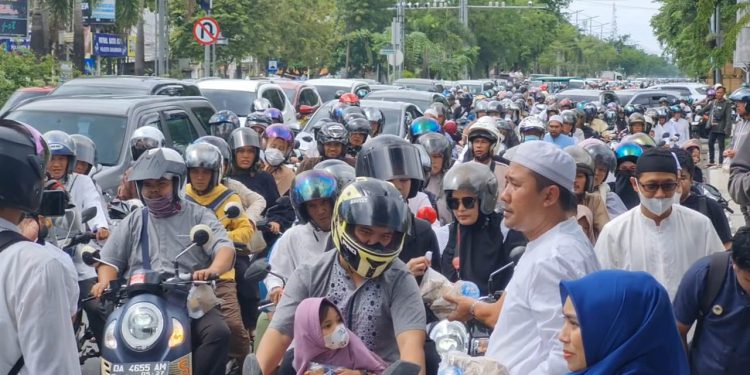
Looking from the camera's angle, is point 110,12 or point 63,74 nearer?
point 63,74

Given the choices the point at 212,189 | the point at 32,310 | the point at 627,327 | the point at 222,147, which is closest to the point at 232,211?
the point at 212,189

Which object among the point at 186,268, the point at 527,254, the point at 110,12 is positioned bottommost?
the point at 186,268

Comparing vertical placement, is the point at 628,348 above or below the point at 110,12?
below

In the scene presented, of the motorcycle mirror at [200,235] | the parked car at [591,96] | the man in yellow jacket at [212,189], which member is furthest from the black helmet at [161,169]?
the parked car at [591,96]

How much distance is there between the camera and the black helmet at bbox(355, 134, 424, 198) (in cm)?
762

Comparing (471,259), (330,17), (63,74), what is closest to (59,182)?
(471,259)

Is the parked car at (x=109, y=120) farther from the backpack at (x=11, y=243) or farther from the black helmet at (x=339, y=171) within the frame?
the backpack at (x=11, y=243)

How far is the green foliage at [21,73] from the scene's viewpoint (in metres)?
26.5

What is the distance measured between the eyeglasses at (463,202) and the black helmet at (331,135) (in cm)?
402

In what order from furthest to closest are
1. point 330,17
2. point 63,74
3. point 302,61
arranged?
point 330,17 → point 302,61 → point 63,74

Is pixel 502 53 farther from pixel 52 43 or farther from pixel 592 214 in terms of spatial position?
pixel 592 214

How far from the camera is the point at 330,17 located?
6519cm

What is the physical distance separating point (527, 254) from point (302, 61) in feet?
179

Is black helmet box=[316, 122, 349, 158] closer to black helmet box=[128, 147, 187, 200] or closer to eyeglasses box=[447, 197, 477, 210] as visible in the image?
black helmet box=[128, 147, 187, 200]
